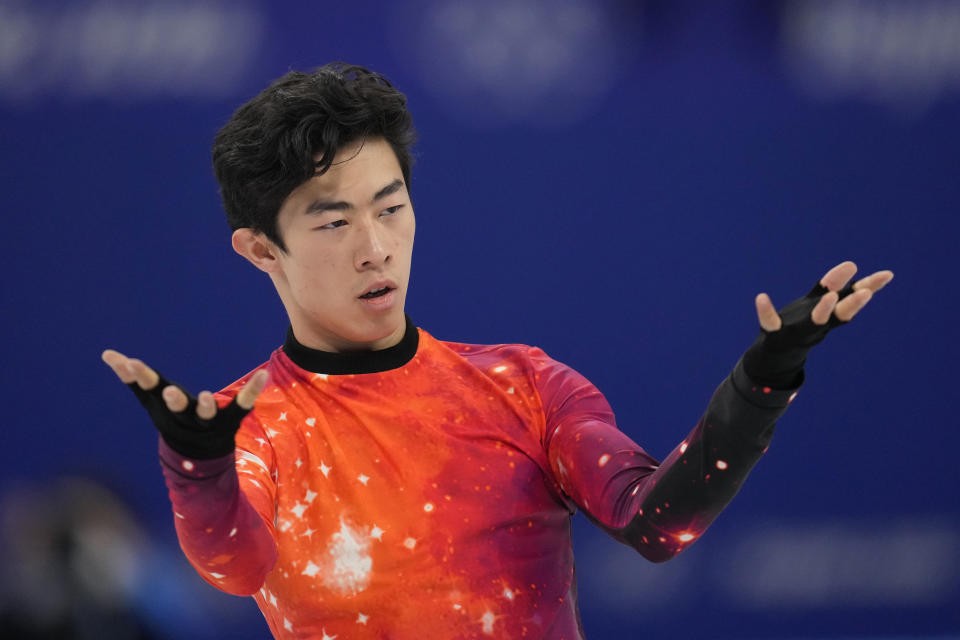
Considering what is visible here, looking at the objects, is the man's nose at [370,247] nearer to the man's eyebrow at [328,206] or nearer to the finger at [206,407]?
the man's eyebrow at [328,206]

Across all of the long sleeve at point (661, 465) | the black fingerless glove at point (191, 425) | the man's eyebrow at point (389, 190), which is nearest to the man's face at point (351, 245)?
the man's eyebrow at point (389, 190)

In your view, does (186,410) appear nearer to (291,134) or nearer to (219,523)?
(219,523)

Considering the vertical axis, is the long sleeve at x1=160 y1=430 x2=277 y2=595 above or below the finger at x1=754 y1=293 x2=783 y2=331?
below

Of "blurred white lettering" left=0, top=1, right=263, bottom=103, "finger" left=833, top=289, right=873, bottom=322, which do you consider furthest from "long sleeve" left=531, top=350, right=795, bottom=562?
"blurred white lettering" left=0, top=1, right=263, bottom=103

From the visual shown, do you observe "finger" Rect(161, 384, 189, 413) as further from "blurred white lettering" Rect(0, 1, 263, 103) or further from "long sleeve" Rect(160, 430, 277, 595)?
"blurred white lettering" Rect(0, 1, 263, 103)

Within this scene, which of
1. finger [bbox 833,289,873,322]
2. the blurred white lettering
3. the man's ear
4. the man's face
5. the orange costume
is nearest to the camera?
finger [bbox 833,289,873,322]

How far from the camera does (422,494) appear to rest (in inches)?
67.6

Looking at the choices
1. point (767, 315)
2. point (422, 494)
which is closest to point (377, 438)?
point (422, 494)

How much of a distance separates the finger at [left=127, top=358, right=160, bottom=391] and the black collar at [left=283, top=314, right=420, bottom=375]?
0.50 meters

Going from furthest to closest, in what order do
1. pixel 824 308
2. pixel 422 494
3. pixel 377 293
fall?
pixel 377 293 < pixel 422 494 < pixel 824 308

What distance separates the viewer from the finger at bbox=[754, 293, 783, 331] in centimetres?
129

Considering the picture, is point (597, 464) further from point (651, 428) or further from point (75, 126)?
point (75, 126)

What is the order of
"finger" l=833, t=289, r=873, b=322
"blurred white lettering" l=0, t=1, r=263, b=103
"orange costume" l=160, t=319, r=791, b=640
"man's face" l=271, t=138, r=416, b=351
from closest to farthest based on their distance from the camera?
"finger" l=833, t=289, r=873, b=322 → "orange costume" l=160, t=319, r=791, b=640 → "man's face" l=271, t=138, r=416, b=351 → "blurred white lettering" l=0, t=1, r=263, b=103

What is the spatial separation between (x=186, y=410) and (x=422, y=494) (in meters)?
0.49
